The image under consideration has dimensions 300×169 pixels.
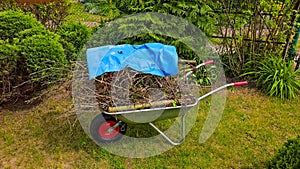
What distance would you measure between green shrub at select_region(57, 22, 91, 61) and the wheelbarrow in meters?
1.27

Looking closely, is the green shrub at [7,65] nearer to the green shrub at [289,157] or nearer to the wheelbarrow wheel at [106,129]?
the wheelbarrow wheel at [106,129]

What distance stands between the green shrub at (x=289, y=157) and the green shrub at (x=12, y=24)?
319 centimetres

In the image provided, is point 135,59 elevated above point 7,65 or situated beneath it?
elevated above

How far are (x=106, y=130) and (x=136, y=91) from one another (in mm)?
533

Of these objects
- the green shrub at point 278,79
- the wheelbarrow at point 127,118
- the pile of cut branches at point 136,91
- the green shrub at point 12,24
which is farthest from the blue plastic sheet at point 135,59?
the green shrub at point 278,79

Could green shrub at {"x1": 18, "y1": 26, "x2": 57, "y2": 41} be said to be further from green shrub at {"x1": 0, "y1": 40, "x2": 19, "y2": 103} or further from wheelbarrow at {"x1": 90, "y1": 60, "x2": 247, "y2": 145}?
wheelbarrow at {"x1": 90, "y1": 60, "x2": 247, "y2": 145}

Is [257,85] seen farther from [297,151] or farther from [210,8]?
[297,151]

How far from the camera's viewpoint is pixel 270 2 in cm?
Result: 399

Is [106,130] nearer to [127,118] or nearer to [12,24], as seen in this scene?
[127,118]

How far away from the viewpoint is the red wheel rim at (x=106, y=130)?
2926 millimetres

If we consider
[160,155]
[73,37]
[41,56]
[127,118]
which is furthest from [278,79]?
[41,56]

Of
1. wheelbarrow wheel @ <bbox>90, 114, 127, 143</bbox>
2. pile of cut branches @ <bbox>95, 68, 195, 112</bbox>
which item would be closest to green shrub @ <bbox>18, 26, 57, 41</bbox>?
pile of cut branches @ <bbox>95, 68, 195, 112</bbox>

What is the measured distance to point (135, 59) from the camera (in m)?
2.83

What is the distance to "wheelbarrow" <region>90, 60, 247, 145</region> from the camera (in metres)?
2.65
